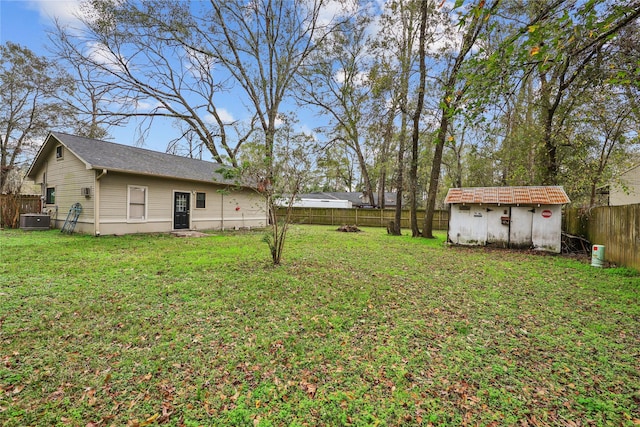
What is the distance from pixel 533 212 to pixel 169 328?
1102cm

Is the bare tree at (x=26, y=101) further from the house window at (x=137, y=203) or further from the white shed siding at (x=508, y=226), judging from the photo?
the white shed siding at (x=508, y=226)

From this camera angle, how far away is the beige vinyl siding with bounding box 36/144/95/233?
1005 centimetres

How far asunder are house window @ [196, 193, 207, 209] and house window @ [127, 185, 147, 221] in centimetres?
238

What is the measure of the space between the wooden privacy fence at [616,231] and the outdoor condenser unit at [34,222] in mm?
18499

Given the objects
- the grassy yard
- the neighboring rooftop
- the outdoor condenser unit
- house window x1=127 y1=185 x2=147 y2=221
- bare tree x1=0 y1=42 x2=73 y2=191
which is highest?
bare tree x1=0 y1=42 x2=73 y2=191

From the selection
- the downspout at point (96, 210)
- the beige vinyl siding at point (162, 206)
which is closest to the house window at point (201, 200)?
the beige vinyl siding at point (162, 206)

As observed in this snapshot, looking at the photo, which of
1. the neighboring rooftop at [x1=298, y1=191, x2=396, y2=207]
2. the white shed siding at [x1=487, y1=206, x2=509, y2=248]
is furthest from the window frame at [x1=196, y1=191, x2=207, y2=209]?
the neighboring rooftop at [x1=298, y1=191, x2=396, y2=207]

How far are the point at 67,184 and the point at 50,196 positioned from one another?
207 centimetres

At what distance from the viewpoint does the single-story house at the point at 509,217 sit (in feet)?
30.5

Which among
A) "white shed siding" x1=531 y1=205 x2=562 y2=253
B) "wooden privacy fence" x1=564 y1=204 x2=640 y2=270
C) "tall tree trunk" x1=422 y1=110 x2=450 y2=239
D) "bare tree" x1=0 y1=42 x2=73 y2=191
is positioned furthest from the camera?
"bare tree" x1=0 y1=42 x2=73 y2=191

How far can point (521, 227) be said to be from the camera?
32.1 ft

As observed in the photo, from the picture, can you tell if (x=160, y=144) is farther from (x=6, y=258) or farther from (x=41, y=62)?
(x=6, y=258)

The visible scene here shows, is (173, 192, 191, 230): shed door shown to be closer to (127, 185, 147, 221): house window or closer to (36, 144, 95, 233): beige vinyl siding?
(127, 185, 147, 221): house window

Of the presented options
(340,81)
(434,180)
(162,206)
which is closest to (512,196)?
(434,180)
